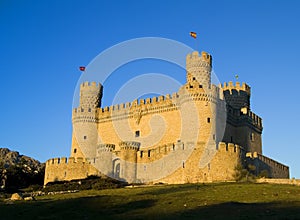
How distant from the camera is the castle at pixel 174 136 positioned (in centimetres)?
3997

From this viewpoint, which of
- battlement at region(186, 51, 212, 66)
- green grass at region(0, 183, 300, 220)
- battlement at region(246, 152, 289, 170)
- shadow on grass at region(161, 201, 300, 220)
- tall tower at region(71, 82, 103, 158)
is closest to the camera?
shadow on grass at region(161, 201, 300, 220)

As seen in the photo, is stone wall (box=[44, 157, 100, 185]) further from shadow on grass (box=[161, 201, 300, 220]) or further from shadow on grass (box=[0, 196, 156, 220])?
shadow on grass (box=[161, 201, 300, 220])

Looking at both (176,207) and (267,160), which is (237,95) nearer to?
(267,160)

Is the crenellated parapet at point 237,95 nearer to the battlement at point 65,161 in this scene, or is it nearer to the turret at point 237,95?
the turret at point 237,95

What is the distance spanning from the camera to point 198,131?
43281 mm

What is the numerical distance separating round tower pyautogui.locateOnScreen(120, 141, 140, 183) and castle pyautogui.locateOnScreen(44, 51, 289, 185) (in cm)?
10

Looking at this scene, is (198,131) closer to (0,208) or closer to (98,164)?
(98,164)

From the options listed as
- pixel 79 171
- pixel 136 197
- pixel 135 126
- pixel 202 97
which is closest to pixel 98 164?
pixel 79 171

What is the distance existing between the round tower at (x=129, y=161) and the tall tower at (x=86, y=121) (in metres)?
8.98

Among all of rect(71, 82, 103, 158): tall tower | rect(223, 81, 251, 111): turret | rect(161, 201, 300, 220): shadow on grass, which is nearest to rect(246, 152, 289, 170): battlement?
rect(223, 81, 251, 111): turret

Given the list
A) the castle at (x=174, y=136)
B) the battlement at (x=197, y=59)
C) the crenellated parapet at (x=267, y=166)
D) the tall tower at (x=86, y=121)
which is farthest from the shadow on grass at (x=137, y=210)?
the tall tower at (x=86, y=121)

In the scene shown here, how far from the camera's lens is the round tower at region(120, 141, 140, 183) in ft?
142

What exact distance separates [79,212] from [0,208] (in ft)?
16.7

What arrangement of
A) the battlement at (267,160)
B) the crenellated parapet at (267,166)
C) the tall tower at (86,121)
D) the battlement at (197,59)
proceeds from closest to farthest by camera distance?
1. the crenellated parapet at (267,166)
2. the battlement at (267,160)
3. the battlement at (197,59)
4. the tall tower at (86,121)
